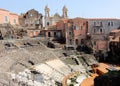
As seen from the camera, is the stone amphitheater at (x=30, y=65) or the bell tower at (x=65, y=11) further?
the bell tower at (x=65, y=11)

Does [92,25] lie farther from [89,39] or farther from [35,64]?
[35,64]

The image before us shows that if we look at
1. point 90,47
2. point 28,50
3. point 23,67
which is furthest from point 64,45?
point 23,67

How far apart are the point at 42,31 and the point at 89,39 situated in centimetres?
1204

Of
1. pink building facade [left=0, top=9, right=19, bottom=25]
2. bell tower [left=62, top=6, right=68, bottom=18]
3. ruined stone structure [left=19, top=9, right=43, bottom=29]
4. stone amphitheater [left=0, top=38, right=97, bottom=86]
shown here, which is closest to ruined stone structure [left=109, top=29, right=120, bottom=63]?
stone amphitheater [left=0, top=38, right=97, bottom=86]

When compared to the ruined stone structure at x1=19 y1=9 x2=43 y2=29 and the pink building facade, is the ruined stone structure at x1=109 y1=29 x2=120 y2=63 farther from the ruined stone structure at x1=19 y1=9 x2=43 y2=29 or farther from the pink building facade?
the pink building facade

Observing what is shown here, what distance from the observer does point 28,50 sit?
48.8 meters

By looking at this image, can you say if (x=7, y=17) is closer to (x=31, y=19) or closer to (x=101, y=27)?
(x=31, y=19)

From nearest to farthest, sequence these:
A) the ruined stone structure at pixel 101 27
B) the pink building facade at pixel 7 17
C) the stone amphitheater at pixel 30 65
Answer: the stone amphitheater at pixel 30 65 < the pink building facade at pixel 7 17 < the ruined stone structure at pixel 101 27

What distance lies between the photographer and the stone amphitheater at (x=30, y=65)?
34.3m

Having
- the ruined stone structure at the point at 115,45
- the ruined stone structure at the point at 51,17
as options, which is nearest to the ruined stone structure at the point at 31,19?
the ruined stone structure at the point at 51,17

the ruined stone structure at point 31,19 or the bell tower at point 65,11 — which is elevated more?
the bell tower at point 65,11

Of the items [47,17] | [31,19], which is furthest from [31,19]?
[47,17]

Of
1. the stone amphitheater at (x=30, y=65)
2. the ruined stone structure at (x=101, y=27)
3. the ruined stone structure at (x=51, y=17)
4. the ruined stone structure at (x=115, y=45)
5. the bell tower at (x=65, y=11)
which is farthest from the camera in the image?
the bell tower at (x=65, y=11)

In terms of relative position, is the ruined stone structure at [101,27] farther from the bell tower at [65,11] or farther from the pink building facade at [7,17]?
the bell tower at [65,11]
